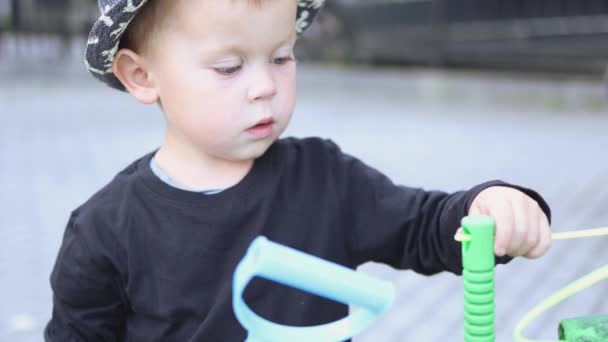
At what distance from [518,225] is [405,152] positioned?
431 centimetres

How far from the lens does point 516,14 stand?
941 cm

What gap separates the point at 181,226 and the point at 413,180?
325 centimetres

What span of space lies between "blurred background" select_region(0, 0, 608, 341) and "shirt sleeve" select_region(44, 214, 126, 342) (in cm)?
136

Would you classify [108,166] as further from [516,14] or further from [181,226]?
[516,14]

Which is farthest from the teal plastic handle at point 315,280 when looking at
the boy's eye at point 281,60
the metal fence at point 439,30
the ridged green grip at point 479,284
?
the metal fence at point 439,30

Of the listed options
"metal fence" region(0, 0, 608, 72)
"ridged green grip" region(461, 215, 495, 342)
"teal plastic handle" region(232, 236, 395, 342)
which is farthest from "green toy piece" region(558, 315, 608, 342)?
"metal fence" region(0, 0, 608, 72)

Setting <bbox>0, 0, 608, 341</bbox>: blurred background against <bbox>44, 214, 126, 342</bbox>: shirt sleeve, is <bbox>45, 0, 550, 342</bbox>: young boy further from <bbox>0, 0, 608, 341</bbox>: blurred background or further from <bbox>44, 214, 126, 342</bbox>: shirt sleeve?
<bbox>0, 0, 608, 341</bbox>: blurred background

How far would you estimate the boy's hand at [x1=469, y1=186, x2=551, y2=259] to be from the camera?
122cm

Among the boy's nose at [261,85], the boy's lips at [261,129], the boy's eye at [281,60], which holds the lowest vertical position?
the boy's lips at [261,129]

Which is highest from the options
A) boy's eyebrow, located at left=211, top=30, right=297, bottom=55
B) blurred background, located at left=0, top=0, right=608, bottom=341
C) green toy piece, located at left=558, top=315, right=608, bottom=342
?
boy's eyebrow, located at left=211, top=30, right=297, bottom=55

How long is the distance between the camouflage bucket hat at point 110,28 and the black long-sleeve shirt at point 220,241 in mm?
219

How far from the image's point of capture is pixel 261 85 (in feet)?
4.72

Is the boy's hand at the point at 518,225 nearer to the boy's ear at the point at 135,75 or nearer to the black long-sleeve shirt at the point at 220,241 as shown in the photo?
the black long-sleeve shirt at the point at 220,241

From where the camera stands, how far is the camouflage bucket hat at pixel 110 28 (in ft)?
4.91
